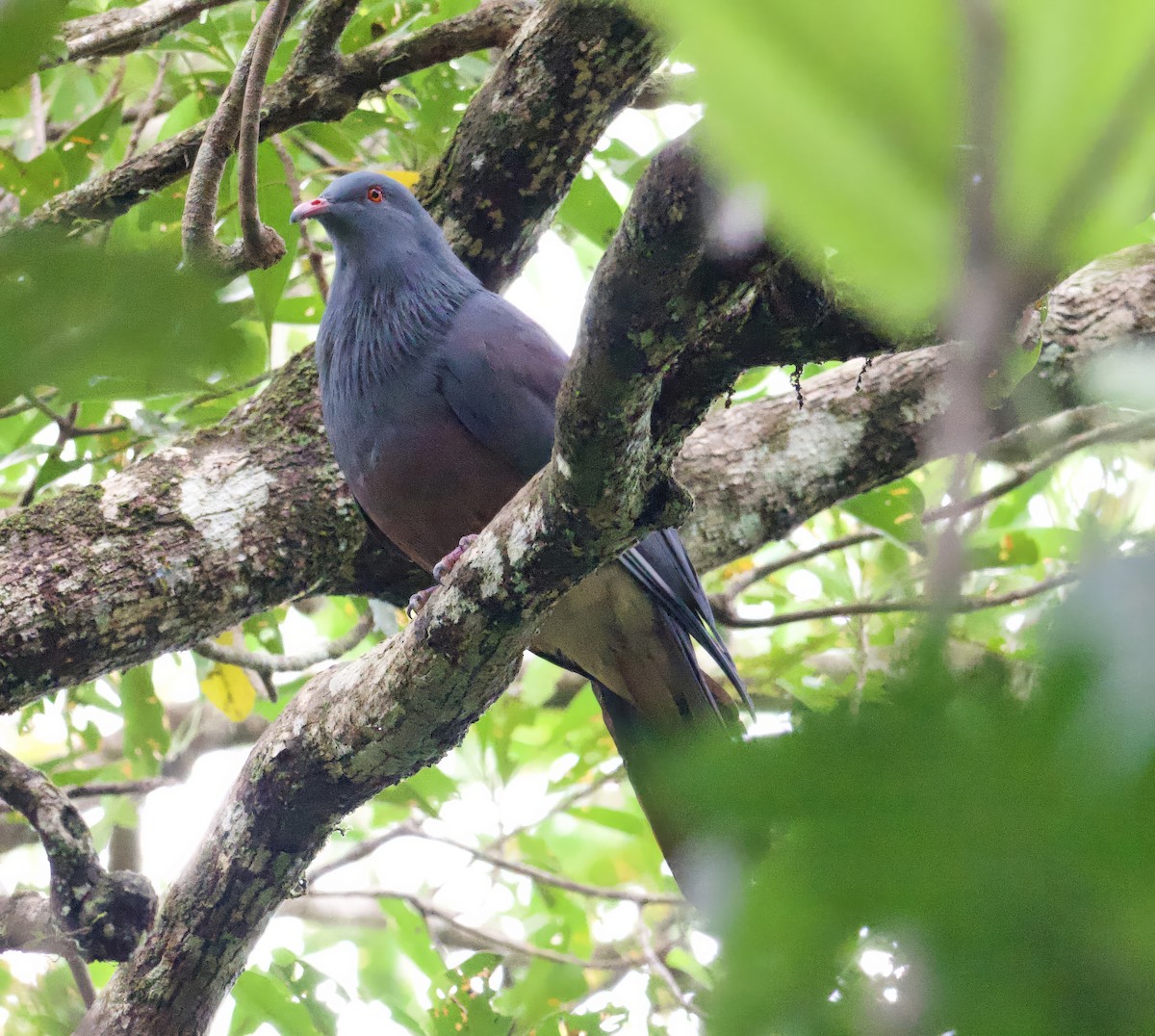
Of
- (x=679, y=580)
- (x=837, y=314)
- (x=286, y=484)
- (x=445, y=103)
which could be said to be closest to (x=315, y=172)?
(x=445, y=103)

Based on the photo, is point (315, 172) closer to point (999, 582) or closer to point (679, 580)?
point (679, 580)

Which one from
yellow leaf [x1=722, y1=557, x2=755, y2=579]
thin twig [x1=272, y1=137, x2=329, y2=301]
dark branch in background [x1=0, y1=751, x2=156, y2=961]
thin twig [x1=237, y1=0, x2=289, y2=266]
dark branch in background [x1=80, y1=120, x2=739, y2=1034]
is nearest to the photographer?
dark branch in background [x1=80, y1=120, x2=739, y2=1034]

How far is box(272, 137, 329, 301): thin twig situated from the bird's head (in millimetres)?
95

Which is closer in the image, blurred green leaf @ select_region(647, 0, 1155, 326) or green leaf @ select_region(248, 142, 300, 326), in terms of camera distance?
blurred green leaf @ select_region(647, 0, 1155, 326)

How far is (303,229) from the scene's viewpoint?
11.9ft

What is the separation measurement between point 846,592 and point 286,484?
5.69ft

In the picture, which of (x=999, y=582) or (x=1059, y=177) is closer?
(x=1059, y=177)

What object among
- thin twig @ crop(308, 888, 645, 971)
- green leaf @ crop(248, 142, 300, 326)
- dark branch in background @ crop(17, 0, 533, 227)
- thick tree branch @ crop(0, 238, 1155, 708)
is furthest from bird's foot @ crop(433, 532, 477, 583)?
thin twig @ crop(308, 888, 645, 971)

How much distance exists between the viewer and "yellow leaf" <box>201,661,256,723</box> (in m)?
3.47

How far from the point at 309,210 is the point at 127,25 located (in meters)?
0.61

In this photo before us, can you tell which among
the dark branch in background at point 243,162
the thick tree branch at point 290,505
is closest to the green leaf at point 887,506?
the thick tree branch at point 290,505

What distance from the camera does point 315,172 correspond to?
12.2 feet

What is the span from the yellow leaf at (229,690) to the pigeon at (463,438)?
102 centimetres

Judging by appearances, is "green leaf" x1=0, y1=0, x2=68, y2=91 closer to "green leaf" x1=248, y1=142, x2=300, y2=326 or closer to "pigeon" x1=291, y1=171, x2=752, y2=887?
"pigeon" x1=291, y1=171, x2=752, y2=887
